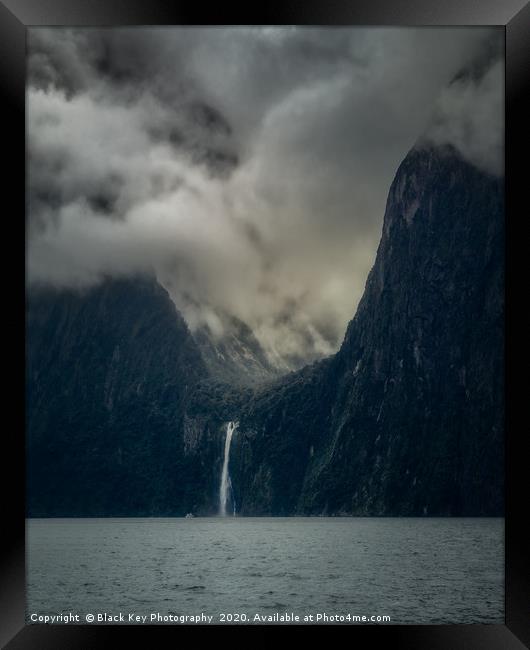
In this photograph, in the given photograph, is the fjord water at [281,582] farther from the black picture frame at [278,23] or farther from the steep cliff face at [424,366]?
the steep cliff face at [424,366]

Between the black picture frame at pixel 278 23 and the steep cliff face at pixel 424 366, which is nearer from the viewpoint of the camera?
the black picture frame at pixel 278 23

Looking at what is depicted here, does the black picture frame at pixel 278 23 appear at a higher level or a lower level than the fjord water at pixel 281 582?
higher

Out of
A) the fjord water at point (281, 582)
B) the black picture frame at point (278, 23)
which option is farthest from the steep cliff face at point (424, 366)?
the black picture frame at point (278, 23)

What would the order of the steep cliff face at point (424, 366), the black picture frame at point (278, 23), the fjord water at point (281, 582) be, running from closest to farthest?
the black picture frame at point (278, 23), the fjord water at point (281, 582), the steep cliff face at point (424, 366)

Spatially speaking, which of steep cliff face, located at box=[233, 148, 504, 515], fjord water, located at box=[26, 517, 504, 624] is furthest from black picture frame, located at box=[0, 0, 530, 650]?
steep cliff face, located at box=[233, 148, 504, 515]

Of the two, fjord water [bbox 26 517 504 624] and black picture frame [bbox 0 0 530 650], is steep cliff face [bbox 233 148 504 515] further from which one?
black picture frame [bbox 0 0 530 650]

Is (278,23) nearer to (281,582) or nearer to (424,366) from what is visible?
(281,582)
